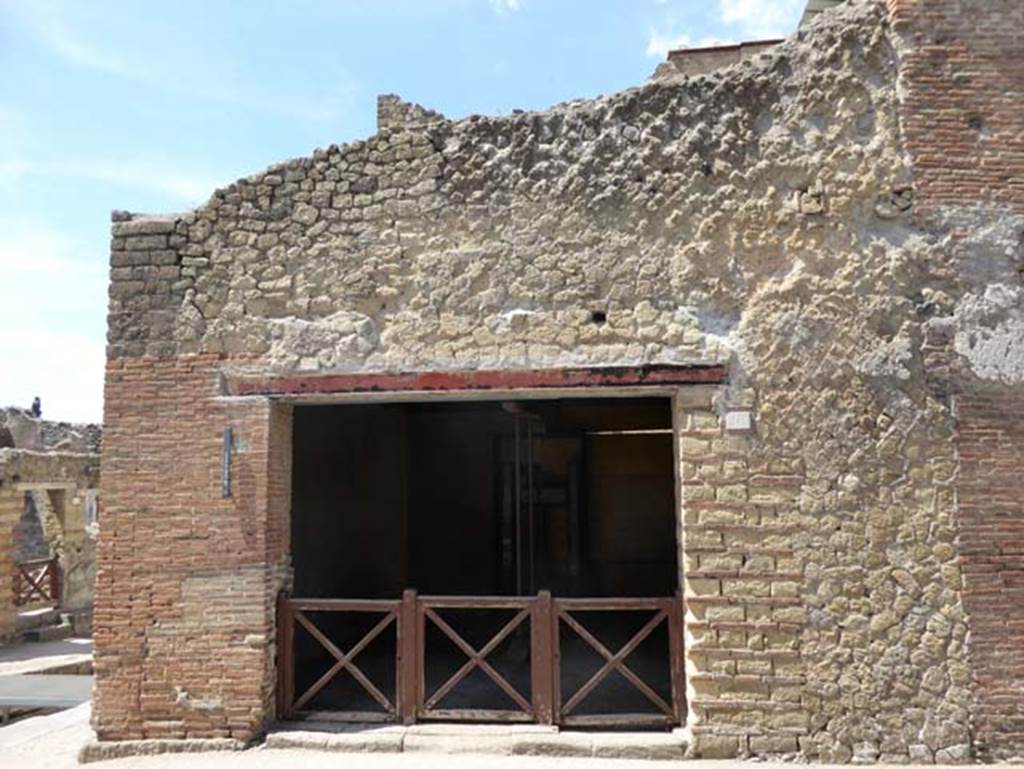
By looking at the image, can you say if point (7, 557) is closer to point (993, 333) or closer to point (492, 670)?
point (492, 670)

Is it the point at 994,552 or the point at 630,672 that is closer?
the point at 994,552

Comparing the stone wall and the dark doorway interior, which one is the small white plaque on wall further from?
the stone wall

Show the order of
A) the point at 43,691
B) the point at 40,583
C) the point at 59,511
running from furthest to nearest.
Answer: the point at 59,511 → the point at 40,583 → the point at 43,691

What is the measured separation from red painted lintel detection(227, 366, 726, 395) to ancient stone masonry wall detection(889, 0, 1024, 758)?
1865mm

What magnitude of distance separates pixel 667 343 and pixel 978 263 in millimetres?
2465

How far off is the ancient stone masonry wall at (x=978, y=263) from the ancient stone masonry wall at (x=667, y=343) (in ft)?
0.38

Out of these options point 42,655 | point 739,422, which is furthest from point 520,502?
point 42,655

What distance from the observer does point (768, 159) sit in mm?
6539

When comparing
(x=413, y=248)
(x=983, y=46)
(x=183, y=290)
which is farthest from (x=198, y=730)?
(x=983, y=46)

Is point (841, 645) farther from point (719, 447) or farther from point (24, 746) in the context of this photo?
point (24, 746)

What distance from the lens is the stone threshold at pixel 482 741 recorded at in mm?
6117

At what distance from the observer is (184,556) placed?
6.76 meters

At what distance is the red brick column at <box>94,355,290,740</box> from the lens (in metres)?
6.61

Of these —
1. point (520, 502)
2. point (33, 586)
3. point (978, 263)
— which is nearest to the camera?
point (978, 263)
